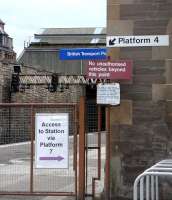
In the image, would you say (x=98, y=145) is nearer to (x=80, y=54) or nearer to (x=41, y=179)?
(x=80, y=54)

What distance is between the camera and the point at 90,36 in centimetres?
6938

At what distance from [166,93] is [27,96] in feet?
85.8

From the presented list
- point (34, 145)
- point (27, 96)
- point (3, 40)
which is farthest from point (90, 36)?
point (34, 145)

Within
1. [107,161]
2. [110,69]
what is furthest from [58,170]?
[110,69]

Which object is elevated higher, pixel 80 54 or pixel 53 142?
pixel 80 54

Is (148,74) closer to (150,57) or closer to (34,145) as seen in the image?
(150,57)

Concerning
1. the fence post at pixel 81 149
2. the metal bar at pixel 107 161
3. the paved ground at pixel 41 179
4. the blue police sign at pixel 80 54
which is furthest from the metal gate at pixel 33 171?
the blue police sign at pixel 80 54

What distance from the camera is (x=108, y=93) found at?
34.7 ft

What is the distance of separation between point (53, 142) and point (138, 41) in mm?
2484

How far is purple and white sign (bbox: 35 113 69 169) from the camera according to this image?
36.7 ft

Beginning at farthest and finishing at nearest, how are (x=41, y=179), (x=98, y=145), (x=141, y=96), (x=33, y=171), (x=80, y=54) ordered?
(x=41, y=179) → (x=33, y=171) → (x=98, y=145) → (x=141, y=96) → (x=80, y=54)

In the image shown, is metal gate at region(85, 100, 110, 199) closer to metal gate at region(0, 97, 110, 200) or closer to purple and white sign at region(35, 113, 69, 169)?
metal gate at region(0, 97, 110, 200)

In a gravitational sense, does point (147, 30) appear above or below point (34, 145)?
above

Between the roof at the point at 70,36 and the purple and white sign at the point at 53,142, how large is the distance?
5288 cm
